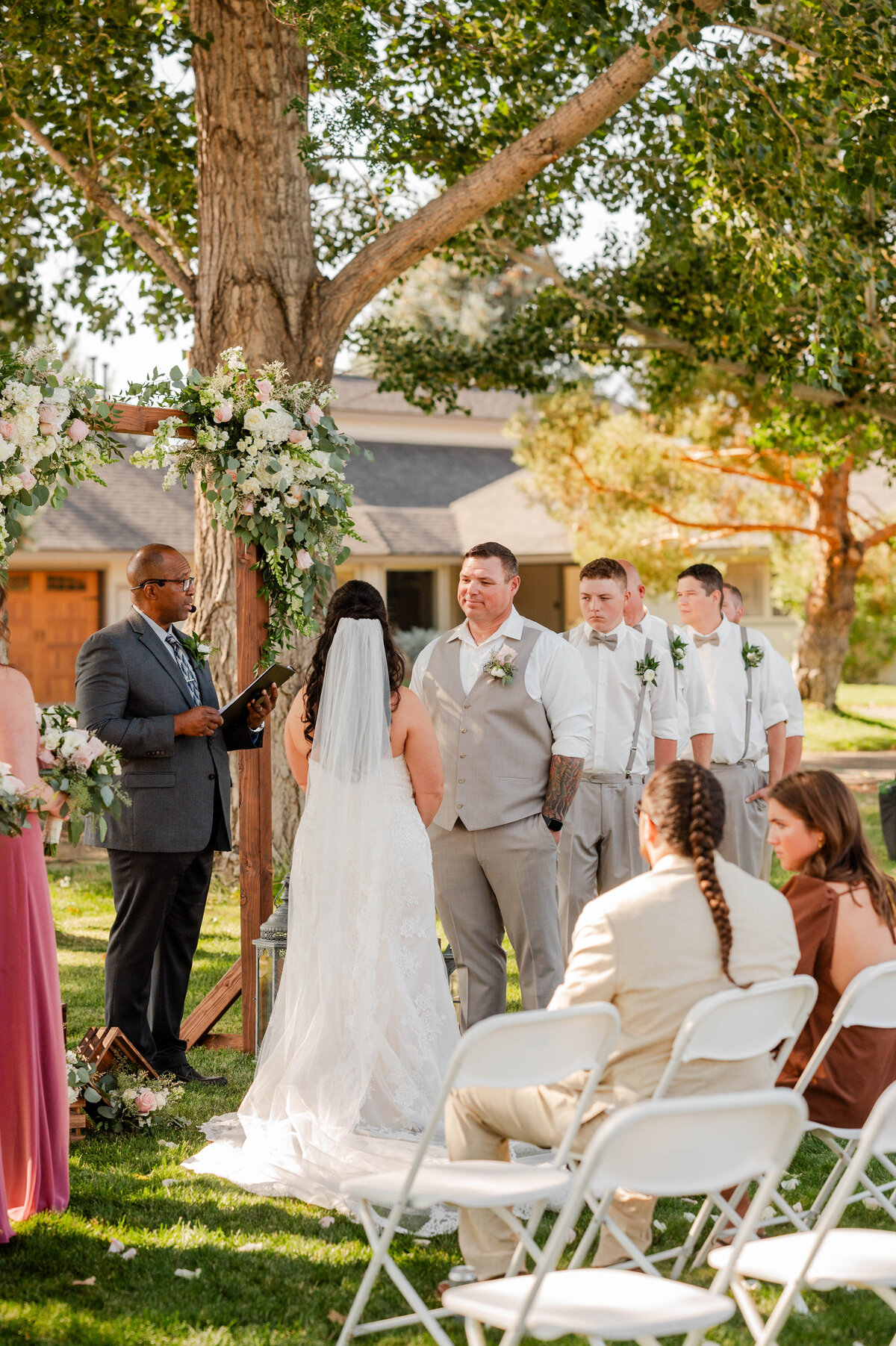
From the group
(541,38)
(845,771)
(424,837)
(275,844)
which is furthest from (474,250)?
(424,837)

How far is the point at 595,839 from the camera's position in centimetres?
638

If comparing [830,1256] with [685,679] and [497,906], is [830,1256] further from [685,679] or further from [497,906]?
[685,679]

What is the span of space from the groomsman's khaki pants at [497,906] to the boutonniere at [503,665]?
603 millimetres

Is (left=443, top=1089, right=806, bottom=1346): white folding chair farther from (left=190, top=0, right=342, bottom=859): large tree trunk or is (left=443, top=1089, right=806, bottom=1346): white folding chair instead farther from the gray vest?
(left=190, top=0, right=342, bottom=859): large tree trunk

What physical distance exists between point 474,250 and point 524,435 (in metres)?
6.94

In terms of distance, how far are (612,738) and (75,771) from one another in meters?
2.87

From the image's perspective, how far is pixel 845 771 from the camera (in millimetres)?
17219

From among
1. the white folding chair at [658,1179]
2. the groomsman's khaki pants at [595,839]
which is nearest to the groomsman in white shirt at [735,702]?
the groomsman's khaki pants at [595,839]

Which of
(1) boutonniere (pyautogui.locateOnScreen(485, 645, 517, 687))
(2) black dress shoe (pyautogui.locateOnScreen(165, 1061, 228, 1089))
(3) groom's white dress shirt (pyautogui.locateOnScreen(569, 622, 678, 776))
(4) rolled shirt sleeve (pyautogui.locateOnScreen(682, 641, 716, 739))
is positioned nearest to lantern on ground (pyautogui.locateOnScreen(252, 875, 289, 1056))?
(2) black dress shoe (pyautogui.locateOnScreen(165, 1061, 228, 1089))

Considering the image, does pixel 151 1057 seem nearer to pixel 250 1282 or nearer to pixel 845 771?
pixel 250 1282

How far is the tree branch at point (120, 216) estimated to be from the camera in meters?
9.71

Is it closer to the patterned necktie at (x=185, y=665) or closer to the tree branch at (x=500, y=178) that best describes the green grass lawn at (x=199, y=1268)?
the patterned necktie at (x=185, y=665)

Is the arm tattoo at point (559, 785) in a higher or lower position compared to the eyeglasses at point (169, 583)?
lower

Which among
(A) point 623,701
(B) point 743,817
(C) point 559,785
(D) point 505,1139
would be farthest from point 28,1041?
(B) point 743,817
